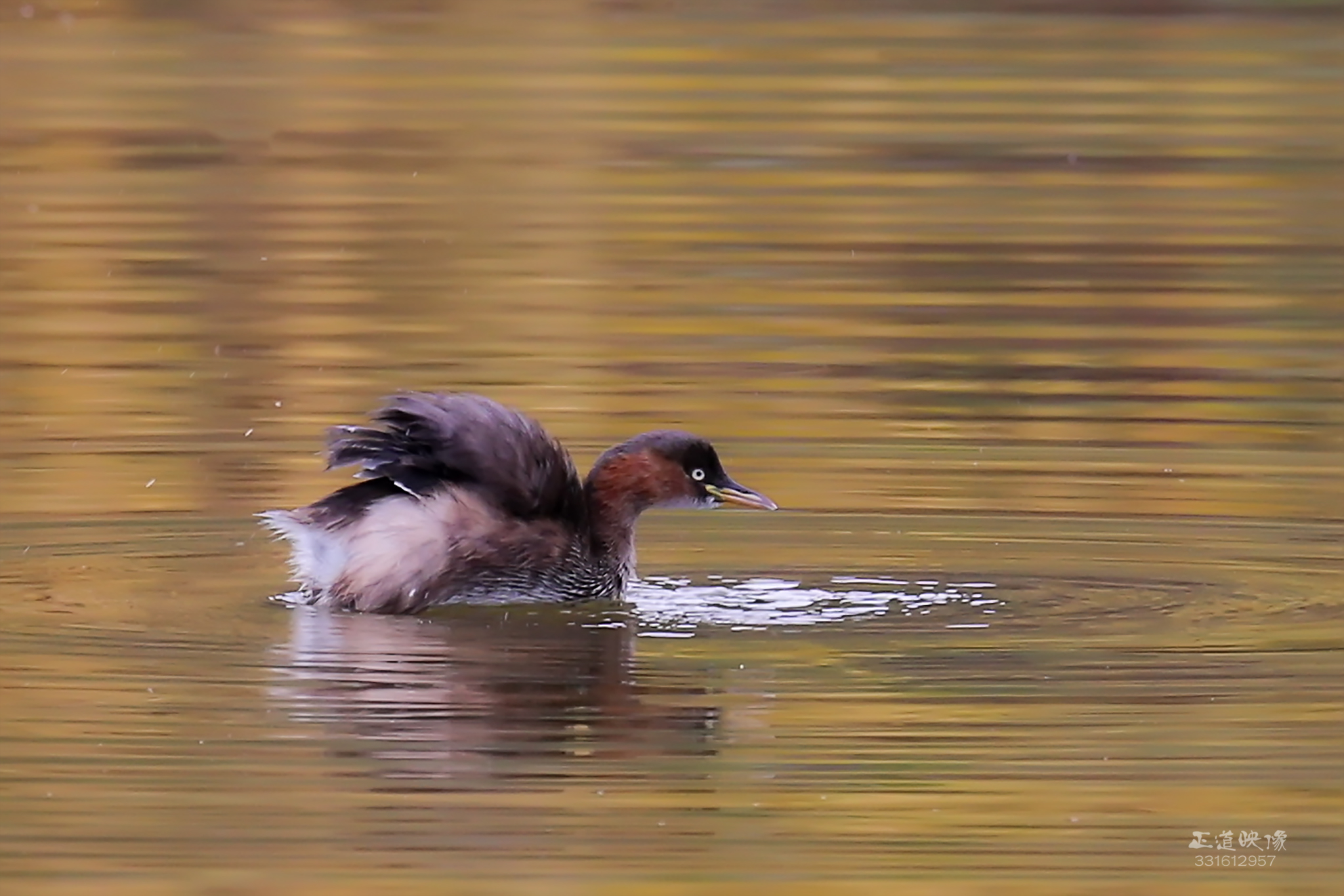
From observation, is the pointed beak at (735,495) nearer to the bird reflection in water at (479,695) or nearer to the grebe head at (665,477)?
the grebe head at (665,477)

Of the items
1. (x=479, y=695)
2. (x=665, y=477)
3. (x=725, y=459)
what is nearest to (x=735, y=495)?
(x=665, y=477)

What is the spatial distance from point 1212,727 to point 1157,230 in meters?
9.54

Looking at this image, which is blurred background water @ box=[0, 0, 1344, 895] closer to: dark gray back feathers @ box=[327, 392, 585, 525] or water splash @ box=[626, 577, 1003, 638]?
water splash @ box=[626, 577, 1003, 638]

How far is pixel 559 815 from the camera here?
6.68 m

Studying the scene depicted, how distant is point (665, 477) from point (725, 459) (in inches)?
52.8

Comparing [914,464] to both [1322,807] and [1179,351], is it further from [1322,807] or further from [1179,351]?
Result: [1322,807]

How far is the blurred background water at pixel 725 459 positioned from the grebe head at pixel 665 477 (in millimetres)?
171

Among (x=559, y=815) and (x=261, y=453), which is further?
(x=261, y=453)

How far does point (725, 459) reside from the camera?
35.5 feet

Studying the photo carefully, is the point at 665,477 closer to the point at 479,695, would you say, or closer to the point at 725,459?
the point at 725,459

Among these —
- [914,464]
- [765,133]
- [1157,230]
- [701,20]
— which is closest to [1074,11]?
[701,20]

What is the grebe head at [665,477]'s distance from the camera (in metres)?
9.48

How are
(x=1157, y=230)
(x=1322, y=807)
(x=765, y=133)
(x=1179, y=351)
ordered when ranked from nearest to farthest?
(x=1322, y=807) → (x=1179, y=351) → (x=1157, y=230) → (x=765, y=133)

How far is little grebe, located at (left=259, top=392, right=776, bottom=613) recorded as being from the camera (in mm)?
8781
